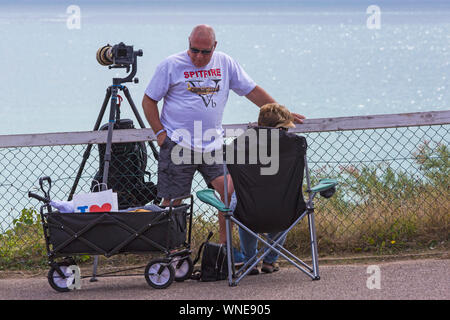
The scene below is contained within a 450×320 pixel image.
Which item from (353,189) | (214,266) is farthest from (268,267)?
(353,189)

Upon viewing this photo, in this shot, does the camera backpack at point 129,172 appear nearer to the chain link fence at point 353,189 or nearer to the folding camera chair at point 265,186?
the chain link fence at point 353,189

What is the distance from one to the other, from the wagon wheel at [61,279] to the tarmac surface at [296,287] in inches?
2.0

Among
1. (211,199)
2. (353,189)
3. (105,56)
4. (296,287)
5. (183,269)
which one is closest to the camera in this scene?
(296,287)

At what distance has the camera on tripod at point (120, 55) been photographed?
Result: 553cm

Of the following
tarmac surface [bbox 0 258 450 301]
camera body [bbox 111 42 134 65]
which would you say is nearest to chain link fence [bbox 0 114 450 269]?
tarmac surface [bbox 0 258 450 301]

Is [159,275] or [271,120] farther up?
[271,120]

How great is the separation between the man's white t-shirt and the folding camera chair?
0.43 meters

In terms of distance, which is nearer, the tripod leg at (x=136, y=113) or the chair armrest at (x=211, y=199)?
the chair armrest at (x=211, y=199)

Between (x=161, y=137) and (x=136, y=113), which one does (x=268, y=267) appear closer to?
(x=161, y=137)

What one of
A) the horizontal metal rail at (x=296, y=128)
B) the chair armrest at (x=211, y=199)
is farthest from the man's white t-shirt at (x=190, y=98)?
the horizontal metal rail at (x=296, y=128)

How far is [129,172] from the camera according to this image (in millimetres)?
5977

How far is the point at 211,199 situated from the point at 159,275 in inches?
24.2

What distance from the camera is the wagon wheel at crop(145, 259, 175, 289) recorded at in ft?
16.2
